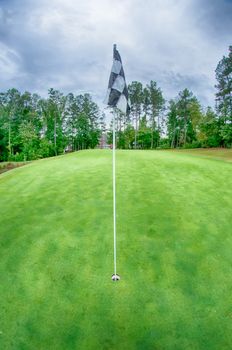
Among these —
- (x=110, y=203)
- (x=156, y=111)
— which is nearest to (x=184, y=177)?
A: (x=110, y=203)

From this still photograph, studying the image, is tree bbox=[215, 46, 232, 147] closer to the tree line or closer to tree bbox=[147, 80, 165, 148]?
the tree line

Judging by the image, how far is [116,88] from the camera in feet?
23.2

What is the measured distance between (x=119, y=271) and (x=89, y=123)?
65211mm

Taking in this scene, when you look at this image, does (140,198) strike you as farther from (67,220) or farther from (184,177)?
(184,177)

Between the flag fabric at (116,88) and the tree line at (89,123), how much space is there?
154 feet

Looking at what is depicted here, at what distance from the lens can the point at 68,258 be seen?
7.25 meters

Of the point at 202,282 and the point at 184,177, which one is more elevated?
the point at 184,177

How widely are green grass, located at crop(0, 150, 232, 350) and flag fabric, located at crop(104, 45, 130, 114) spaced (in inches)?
149

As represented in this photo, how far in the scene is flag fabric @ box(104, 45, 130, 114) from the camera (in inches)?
278

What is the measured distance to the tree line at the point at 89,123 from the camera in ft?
183

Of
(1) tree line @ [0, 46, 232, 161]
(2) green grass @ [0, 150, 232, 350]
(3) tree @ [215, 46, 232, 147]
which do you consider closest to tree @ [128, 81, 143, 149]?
(1) tree line @ [0, 46, 232, 161]

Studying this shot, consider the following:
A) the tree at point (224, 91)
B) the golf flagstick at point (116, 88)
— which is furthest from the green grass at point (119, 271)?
the tree at point (224, 91)

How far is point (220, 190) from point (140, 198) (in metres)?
4.03

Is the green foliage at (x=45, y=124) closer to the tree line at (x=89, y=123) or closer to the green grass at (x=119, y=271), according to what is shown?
the tree line at (x=89, y=123)
